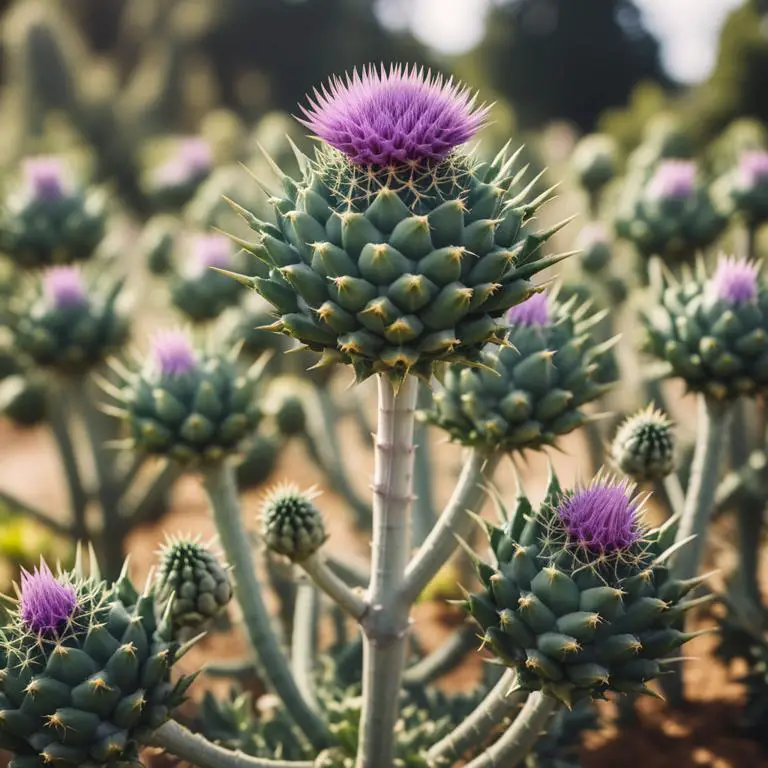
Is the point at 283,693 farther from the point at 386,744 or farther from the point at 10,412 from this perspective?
the point at 10,412

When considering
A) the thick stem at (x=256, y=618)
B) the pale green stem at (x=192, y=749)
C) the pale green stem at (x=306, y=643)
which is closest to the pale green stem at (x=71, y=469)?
the pale green stem at (x=306, y=643)

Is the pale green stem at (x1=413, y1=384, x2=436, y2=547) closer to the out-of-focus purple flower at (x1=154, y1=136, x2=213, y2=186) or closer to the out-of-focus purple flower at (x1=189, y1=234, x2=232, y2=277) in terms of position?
the out-of-focus purple flower at (x1=189, y1=234, x2=232, y2=277)

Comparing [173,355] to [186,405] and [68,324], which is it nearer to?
[186,405]

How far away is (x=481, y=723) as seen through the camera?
3.07 meters

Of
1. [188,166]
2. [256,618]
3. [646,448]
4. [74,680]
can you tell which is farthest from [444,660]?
[188,166]

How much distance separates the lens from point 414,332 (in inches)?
88.7

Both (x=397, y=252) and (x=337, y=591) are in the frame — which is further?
(x=337, y=591)

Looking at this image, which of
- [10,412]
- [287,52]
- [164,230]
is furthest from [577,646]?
[287,52]

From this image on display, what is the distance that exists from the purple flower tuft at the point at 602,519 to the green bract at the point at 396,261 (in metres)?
0.55

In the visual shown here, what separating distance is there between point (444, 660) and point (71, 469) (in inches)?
115

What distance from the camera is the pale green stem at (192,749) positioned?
2771mm

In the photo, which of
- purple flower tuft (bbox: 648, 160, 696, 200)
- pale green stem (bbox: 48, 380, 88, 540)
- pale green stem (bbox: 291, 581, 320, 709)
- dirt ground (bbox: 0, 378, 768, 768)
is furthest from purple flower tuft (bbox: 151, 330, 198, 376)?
purple flower tuft (bbox: 648, 160, 696, 200)

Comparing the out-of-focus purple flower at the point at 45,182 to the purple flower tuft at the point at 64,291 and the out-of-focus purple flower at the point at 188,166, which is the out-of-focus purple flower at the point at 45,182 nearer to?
the purple flower tuft at the point at 64,291

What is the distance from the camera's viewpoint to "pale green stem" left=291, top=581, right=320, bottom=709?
159 inches
